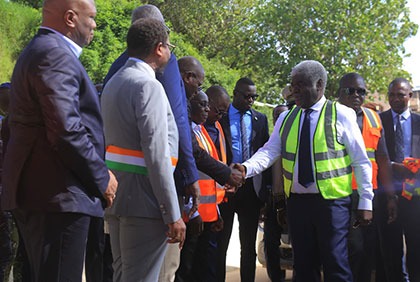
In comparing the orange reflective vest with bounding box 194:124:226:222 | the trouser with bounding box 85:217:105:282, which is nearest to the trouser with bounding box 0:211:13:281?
the trouser with bounding box 85:217:105:282

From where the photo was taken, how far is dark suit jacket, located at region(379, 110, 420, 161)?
6.68 metres

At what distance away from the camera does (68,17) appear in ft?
11.3

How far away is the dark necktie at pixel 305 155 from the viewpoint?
A: 532 centimetres

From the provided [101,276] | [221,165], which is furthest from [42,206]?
[101,276]

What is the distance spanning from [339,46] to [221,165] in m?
23.8

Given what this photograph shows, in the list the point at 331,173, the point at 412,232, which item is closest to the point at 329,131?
the point at 331,173

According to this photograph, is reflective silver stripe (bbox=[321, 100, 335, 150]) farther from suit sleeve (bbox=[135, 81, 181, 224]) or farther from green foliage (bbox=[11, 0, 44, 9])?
green foliage (bbox=[11, 0, 44, 9])

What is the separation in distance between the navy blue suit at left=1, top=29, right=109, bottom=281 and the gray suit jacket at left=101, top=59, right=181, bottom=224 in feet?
1.49

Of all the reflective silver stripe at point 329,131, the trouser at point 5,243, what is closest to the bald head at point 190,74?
the reflective silver stripe at point 329,131

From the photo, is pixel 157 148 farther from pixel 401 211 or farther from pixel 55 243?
pixel 401 211

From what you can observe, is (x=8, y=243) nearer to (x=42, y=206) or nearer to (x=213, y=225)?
(x=213, y=225)

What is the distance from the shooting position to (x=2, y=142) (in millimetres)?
5648

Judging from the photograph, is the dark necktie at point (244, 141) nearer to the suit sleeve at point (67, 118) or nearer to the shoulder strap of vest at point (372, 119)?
the shoulder strap of vest at point (372, 119)

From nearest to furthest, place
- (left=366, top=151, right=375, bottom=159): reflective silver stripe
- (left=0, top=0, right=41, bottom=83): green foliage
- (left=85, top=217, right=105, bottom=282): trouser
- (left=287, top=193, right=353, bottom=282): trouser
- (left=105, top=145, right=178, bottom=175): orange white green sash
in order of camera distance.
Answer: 1. (left=105, top=145, right=178, bottom=175): orange white green sash
2. (left=287, top=193, right=353, bottom=282): trouser
3. (left=85, top=217, right=105, bottom=282): trouser
4. (left=366, top=151, right=375, bottom=159): reflective silver stripe
5. (left=0, top=0, right=41, bottom=83): green foliage
